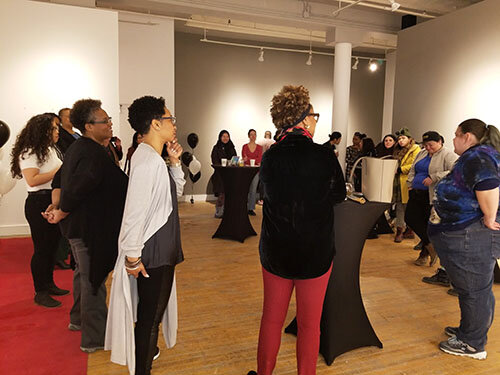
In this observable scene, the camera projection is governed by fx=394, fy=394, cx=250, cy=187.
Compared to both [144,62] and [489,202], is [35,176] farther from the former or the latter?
[144,62]

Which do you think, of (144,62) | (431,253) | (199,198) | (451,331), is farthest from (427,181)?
(199,198)

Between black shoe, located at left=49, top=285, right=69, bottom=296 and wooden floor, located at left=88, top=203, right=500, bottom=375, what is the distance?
1.03 meters

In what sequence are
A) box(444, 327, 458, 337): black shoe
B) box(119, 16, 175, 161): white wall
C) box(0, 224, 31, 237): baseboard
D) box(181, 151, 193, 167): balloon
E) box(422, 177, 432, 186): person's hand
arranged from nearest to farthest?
box(444, 327, 458, 337): black shoe, box(422, 177, 432, 186): person's hand, box(0, 224, 31, 237): baseboard, box(119, 16, 175, 161): white wall, box(181, 151, 193, 167): balloon

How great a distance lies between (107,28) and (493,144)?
5.38m

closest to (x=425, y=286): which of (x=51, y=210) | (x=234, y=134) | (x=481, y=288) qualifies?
(x=481, y=288)

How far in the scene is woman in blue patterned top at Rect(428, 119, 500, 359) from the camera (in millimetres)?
2490

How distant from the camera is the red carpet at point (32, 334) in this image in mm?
2443

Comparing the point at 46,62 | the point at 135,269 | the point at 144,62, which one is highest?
the point at 144,62

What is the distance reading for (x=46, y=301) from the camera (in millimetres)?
3314

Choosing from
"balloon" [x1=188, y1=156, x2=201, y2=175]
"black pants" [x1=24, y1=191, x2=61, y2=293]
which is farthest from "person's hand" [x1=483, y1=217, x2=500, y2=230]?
"balloon" [x1=188, y1=156, x2=201, y2=175]

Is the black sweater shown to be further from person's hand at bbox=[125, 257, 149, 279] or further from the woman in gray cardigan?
the woman in gray cardigan

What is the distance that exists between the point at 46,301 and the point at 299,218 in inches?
102

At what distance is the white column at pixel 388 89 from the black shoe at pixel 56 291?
9.08 metres

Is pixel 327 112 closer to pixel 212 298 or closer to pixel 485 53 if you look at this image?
pixel 485 53
